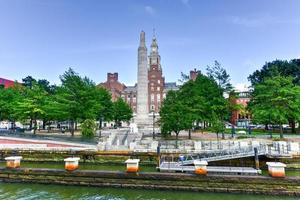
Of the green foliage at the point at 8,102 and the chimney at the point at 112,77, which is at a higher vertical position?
the chimney at the point at 112,77

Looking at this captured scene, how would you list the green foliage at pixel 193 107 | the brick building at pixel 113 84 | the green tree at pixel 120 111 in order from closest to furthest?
1. the green foliage at pixel 193 107
2. the green tree at pixel 120 111
3. the brick building at pixel 113 84

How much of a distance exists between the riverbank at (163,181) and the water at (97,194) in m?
0.50

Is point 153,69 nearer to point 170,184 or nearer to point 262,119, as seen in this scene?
point 262,119

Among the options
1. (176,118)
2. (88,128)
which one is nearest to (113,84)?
(88,128)

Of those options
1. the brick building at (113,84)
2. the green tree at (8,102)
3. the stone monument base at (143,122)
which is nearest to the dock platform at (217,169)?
the stone monument base at (143,122)

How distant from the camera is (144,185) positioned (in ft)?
61.6

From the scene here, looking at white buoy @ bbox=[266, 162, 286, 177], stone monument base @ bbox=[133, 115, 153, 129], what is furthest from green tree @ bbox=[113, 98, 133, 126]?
white buoy @ bbox=[266, 162, 286, 177]

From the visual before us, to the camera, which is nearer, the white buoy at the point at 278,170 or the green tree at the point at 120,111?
the white buoy at the point at 278,170

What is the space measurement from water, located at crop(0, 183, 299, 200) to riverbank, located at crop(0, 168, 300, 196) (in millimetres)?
503

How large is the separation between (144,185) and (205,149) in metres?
19.8

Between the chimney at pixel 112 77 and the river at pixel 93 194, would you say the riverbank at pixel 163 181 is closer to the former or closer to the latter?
the river at pixel 93 194

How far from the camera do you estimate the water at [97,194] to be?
16781 millimetres

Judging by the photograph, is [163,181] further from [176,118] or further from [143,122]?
[143,122]

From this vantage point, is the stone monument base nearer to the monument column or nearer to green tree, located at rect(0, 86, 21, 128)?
the monument column
